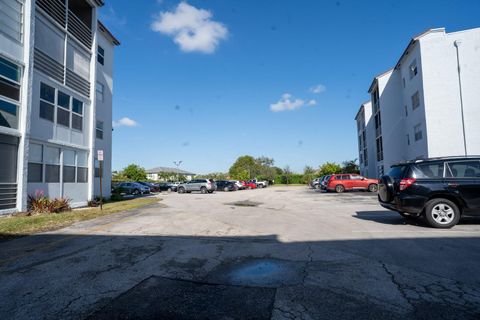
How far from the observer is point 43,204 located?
12250mm

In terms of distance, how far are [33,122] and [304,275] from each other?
13.4 m

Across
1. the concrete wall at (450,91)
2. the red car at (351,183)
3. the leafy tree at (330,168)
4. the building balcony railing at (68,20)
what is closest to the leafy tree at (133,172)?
the leafy tree at (330,168)

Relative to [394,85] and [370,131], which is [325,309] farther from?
[370,131]

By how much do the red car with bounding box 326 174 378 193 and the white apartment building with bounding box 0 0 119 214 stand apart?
2046 centimetres

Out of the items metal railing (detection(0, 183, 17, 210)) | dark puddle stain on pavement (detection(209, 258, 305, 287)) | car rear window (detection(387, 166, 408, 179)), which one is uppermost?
car rear window (detection(387, 166, 408, 179))

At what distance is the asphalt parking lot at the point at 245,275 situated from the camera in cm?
320

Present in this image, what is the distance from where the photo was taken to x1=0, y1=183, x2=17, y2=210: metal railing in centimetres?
1138

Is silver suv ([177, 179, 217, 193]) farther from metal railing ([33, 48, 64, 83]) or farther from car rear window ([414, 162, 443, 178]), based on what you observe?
car rear window ([414, 162, 443, 178])

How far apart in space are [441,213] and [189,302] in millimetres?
7424

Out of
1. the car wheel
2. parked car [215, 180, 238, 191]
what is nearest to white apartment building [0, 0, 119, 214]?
the car wheel

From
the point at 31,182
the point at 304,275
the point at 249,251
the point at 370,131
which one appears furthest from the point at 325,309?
the point at 370,131

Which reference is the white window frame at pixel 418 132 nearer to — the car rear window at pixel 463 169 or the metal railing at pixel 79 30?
the car rear window at pixel 463 169

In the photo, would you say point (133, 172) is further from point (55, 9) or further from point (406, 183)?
point (406, 183)

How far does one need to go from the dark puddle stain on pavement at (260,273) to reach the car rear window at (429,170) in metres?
5.30
